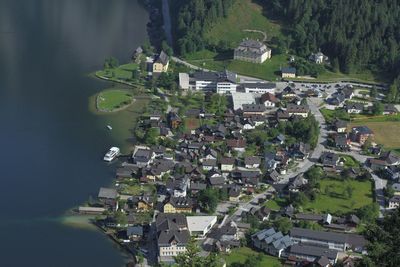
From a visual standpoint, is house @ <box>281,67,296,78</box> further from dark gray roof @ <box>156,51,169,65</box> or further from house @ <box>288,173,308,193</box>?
house @ <box>288,173,308,193</box>

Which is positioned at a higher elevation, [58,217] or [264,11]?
[264,11]

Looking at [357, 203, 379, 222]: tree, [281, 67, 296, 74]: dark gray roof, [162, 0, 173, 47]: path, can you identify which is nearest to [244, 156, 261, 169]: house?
[357, 203, 379, 222]: tree

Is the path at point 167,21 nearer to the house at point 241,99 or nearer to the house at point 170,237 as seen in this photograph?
the house at point 241,99

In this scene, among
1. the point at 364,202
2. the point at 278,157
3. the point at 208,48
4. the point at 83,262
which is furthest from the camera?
the point at 208,48

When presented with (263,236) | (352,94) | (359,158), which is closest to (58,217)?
(263,236)

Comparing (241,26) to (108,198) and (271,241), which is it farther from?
(271,241)

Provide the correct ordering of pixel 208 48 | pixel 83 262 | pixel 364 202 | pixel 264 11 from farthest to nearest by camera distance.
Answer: pixel 264 11, pixel 208 48, pixel 364 202, pixel 83 262

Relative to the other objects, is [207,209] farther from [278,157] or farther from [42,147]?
[42,147]
